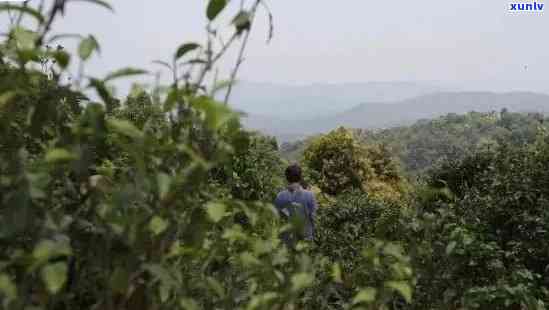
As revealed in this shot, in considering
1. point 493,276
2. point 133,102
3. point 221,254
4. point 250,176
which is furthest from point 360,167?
point 221,254

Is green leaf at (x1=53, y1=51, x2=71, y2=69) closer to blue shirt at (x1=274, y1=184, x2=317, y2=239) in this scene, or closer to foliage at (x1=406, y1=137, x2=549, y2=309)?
foliage at (x1=406, y1=137, x2=549, y2=309)

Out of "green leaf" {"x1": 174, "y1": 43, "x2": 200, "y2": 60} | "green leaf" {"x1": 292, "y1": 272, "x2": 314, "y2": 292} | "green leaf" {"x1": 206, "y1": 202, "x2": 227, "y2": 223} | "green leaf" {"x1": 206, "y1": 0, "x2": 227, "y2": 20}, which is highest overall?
"green leaf" {"x1": 206, "y1": 0, "x2": 227, "y2": 20}

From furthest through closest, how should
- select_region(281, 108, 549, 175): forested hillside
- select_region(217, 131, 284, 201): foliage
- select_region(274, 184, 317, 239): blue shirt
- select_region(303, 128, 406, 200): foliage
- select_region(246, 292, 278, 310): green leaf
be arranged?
select_region(281, 108, 549, 175): forested hillside, select_region(303, 128, 406, 200): foliage, select_region(217, 131, 284, 201): foliage, select_region(274, 184, 317, 239): blue shirt, select_region(246, 292, 278, 310): green leaf

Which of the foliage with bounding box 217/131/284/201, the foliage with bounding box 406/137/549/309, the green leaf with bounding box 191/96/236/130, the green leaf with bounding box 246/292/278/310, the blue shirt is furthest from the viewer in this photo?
the foliage with bounding box 217/131/284/201

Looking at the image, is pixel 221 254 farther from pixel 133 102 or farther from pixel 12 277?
pixel 133 102

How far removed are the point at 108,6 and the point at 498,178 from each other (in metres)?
5.34

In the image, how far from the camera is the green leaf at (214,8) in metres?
1.38

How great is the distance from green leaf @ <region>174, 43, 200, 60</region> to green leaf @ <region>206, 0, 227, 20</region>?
90mm

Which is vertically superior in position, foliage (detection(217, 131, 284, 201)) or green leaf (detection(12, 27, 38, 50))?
green leaf (detection(12, 27, 38, 50))

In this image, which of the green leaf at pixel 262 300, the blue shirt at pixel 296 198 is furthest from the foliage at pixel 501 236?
the green leaf at pixel 262 300

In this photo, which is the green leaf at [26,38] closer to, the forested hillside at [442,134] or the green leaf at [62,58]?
the green leaf at [62,58]

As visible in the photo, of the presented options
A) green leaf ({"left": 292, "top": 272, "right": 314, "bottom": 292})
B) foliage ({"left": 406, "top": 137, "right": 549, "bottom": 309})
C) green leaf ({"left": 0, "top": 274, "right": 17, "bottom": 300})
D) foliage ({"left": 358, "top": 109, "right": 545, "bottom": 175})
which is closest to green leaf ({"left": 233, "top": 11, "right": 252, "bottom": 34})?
green leaf ({"left": 292, "top": 272, "right": 314, "bottom": 292})

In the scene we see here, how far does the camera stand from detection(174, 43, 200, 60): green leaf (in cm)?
147

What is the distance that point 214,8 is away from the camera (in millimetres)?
1399
